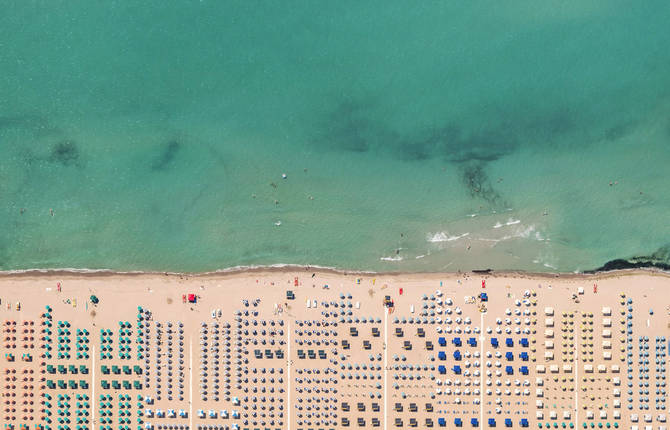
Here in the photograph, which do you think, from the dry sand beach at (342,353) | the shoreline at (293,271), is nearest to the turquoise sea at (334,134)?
the shoreline at (293,271)

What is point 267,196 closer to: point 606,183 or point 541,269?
point 541,269

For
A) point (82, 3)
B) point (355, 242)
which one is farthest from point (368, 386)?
point (82, 3)

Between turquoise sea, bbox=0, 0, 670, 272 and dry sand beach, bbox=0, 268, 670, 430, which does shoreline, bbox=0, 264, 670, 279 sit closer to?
dry sand beach, bbox=0, 268, 670, 430

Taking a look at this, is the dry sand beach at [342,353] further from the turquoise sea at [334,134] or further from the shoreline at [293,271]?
the turquoise sea at [334,134]

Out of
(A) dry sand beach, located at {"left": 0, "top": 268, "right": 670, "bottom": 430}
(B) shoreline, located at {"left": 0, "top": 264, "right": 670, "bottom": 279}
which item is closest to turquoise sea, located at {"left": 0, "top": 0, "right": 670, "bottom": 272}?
(B) shoreline, located at {"left": 0, "top": 264, "right": 670, "bottom": 279}

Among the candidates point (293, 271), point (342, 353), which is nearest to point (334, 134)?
point (293, 271)
